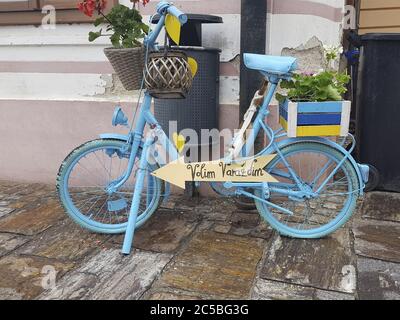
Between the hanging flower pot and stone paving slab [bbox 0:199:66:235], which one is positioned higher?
the hanging flower pot

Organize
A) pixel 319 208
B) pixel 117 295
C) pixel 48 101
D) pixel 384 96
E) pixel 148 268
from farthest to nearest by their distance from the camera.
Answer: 1. pixel 48 101
2. pixel 384 96
3. pixel 319 208
4. pixel 148 268
5. pixel 117 295

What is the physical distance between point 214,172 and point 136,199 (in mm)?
576

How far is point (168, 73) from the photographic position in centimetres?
271

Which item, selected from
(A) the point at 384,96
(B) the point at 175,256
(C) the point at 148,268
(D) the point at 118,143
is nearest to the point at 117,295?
(C) the point at 148,268

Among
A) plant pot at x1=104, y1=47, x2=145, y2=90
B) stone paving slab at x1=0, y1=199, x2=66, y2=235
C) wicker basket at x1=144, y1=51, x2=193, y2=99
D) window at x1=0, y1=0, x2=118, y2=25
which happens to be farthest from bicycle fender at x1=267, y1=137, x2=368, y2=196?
window at x1=0, y1=0, x2=118, y2=25

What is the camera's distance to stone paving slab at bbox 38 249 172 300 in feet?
8.37

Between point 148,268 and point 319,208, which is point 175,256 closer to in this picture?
point 148,268

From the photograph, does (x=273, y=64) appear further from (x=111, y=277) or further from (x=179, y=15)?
(x=111, y=277)

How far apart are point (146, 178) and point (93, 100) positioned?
4.78 feet

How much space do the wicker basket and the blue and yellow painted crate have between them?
0.72 m

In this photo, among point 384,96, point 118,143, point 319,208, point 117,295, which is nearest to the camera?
point 117,295

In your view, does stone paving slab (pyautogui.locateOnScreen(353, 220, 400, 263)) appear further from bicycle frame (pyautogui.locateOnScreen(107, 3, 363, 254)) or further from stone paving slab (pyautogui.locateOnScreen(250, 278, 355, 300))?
stone paving slab (pyautogui.locateOnScreen(250, 278, 355, 300))

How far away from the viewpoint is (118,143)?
3.19 meters

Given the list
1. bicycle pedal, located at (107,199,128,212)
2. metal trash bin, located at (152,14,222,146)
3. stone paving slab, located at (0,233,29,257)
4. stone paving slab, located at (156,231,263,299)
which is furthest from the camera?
metal trash bin, located at (152,14,222,146)
